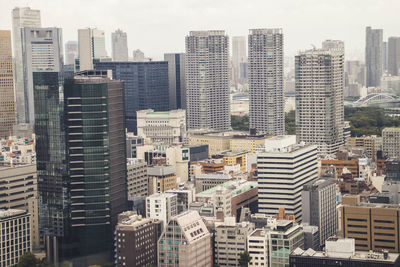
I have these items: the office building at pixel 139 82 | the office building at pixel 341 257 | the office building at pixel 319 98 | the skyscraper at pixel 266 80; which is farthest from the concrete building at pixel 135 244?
the office building at pixel 139 82

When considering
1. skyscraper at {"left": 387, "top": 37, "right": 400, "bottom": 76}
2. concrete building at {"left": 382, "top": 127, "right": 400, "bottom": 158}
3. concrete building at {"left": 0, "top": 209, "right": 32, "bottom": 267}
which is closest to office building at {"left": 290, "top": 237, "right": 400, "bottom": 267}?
concrete building at {"left": 0, "top": 209, "right": 32, "bottom": 267}

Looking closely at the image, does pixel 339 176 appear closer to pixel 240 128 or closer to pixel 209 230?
pixel 209 230

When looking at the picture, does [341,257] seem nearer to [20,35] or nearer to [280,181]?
[280,181]

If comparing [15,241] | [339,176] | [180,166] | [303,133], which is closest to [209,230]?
[15,241]

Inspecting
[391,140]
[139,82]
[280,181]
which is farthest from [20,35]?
[280,181]

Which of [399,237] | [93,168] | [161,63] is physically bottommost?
[399,237]

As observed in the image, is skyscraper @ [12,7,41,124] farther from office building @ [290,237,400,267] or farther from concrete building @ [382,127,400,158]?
office building @ [290,237,400,267]
